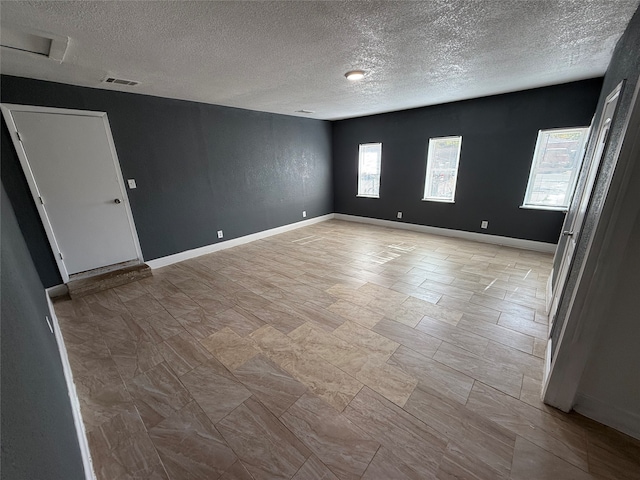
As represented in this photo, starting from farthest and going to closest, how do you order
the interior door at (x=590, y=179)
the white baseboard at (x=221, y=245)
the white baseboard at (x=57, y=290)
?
1. the white baseboard at (x=221, y=245)
2. the white baseboard at (x=57, y=290)
3. the interior door at (x=590, y=179)

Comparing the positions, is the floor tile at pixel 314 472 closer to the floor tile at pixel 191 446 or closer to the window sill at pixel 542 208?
the floor tile at pixel 191 446

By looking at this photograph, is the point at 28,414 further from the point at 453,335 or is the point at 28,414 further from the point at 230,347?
the point at 453,335

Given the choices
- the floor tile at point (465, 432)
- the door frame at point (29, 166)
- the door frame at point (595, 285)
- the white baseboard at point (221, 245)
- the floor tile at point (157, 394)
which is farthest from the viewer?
the white baseboard at point (221, 245)

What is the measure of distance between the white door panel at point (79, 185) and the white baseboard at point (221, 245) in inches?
17.6

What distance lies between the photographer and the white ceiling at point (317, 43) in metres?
1.60

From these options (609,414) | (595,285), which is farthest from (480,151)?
(609,414)

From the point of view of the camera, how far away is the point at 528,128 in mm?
3885

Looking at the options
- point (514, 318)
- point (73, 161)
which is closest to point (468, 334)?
point (514, 318)

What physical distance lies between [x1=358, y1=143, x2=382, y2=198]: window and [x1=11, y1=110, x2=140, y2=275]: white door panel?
186 inches

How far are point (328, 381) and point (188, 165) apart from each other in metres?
3.79

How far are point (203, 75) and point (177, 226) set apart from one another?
7.55 ft

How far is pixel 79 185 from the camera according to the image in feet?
10.2

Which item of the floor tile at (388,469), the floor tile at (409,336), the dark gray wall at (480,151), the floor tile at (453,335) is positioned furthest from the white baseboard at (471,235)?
the floor tile at (388,469)

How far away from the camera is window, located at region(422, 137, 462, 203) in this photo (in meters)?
4.77
